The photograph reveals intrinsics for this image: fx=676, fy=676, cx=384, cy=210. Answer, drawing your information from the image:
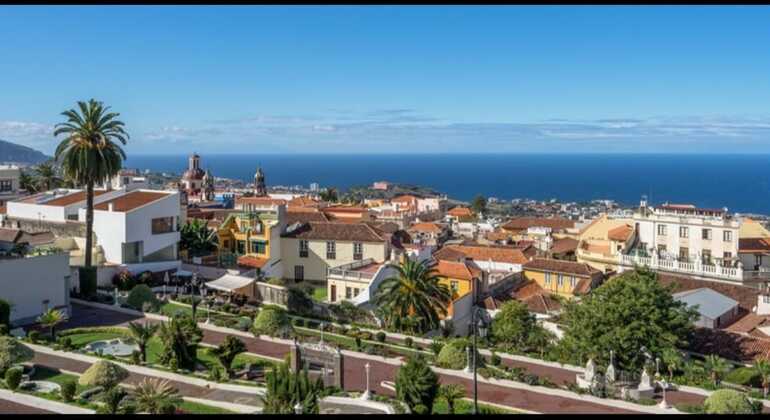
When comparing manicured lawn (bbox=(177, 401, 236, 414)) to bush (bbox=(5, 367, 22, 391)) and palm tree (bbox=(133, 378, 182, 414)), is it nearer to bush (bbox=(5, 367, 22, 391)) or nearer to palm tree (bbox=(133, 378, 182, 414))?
palm tree (bbox=(133, 378, 182, 414))

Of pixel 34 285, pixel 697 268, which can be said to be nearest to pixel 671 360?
pixel 697 268

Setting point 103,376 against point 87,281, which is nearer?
point 103,376

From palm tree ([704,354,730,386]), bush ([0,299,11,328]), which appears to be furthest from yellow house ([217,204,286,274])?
palm tree ([704,354,730,386])

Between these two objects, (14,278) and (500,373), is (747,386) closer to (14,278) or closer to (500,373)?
(500,373)

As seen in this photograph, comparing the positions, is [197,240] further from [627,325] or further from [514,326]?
[627,325]

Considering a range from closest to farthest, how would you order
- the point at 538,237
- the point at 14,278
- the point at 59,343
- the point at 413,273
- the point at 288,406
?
the point at 288,406
the point at 59,343
the point at 14,278
the point at 413,273
the point at 538,237

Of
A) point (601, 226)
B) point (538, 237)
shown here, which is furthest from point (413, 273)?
point (538, 237)

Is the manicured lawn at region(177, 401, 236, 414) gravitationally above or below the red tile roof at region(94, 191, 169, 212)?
below
